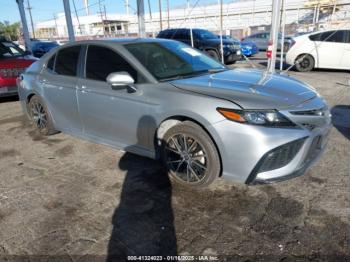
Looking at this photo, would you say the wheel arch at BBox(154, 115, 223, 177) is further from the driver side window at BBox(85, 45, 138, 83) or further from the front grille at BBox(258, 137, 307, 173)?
the driver side window at BBox(85, 45, 138, 83)

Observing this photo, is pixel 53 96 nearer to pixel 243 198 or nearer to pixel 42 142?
pixel 42 142

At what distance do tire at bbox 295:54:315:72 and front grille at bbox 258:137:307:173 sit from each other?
1015 cm

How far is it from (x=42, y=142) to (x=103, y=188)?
215cm

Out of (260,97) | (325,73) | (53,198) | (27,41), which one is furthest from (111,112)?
(27,41)

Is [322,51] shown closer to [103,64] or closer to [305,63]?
[305,63]

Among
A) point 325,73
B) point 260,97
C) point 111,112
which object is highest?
point 260,97

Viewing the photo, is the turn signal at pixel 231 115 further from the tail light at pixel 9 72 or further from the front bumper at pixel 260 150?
the tail light at pixel 9 72

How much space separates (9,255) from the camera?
8.50 feet

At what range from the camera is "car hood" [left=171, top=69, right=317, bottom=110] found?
3033 millimetres

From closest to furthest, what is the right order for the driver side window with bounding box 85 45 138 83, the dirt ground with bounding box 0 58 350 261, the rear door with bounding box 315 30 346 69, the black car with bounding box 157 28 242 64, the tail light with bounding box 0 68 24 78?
the dirt ground with bounding box 0 58 350 261, the driver side window with bounding box 85 45 138 83, the tail light with bounding box 0 68 24 78, the rear door with bounding box 315 30 346 69, the black car with bounding box 157 28 242 64

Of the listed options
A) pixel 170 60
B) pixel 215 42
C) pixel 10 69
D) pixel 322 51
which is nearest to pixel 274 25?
pixel 322 51

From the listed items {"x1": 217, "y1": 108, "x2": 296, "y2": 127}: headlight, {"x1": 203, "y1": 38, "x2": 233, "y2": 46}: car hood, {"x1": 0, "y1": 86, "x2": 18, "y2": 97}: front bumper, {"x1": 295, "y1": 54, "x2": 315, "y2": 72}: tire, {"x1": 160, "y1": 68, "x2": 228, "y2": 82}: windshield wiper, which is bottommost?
{"x1": 295, "y1": 54, "x2": 315, "y2": 72}: tire

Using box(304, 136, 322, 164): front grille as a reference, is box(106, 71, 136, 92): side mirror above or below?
above

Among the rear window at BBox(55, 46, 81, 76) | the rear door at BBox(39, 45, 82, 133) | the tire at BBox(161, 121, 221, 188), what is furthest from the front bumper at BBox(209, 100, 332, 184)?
the rear window at BBox(55, 46, 81, 76)
